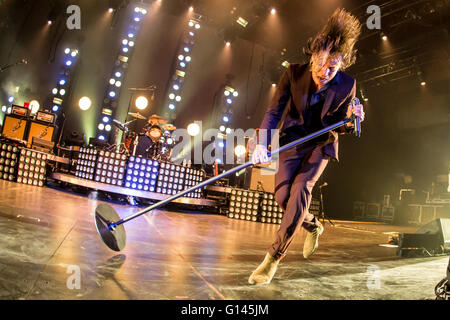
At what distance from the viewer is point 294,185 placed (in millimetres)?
1921

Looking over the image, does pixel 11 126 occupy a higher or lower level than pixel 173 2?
lower

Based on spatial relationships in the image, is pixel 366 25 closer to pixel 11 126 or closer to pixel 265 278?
pixel 265 278

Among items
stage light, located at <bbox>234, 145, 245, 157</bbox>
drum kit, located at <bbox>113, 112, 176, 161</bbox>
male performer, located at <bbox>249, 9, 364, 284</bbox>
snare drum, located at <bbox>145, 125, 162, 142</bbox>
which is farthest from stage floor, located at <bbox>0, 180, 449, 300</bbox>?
stage light, located at <bbox>234, 145, 245, 157</bbox>

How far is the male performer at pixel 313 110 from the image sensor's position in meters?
1.95

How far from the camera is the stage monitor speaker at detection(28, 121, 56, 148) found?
8945mm

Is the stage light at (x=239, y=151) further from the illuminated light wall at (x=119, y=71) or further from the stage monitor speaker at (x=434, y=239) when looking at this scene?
the stage monitor speaker at (x=434, y=239)

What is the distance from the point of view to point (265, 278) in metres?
1.76

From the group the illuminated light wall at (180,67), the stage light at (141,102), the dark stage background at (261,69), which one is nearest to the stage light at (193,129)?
the dark stage background at (261,69)

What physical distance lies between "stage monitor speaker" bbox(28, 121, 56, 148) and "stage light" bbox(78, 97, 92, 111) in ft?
4.72

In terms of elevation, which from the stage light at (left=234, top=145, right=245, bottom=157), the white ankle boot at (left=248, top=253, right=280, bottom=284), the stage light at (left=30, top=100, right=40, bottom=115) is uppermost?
the stage light at (left=30, top=100, right=40, bottom=115)

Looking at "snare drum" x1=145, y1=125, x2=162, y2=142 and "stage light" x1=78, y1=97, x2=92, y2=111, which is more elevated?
"stage light" x1=78, y1=97, x2=92, y2=111

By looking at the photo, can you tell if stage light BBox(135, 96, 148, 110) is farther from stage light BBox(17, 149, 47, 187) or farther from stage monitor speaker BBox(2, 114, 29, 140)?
stage light BBox(17, 149, 47, 187)
